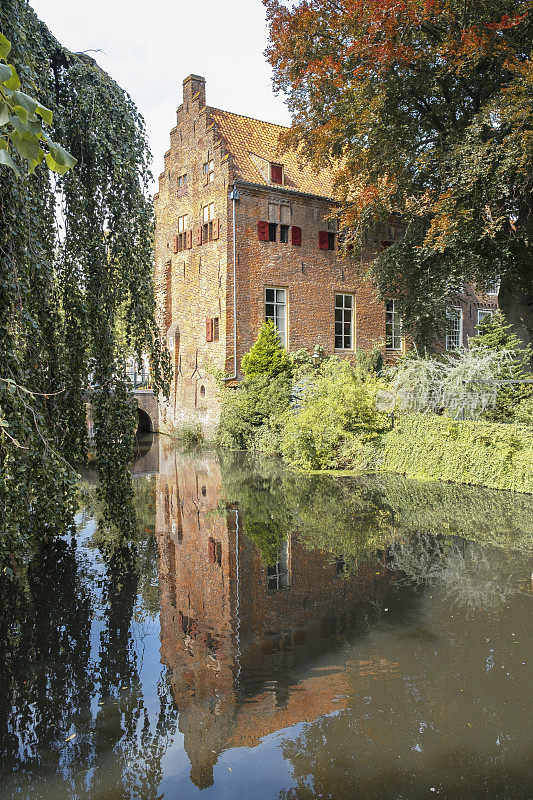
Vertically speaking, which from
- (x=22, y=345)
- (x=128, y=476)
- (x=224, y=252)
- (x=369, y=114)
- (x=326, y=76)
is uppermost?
(x=326, y=76)

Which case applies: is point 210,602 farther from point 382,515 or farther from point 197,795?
point 382,515

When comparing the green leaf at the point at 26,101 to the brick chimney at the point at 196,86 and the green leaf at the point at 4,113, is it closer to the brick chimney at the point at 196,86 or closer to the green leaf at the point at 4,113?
the green leaf at the point at 4,113

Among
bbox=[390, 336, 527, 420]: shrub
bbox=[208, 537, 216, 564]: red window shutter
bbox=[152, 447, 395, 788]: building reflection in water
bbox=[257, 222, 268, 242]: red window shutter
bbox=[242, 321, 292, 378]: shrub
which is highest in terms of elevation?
bbox=[257, 222, 268, 242]: red window shutter

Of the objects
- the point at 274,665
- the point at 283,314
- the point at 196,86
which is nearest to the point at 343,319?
the point at 283,314

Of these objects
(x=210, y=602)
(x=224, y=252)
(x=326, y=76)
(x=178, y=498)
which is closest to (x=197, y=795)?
(x=210, y=602)

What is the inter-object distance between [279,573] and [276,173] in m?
16.5

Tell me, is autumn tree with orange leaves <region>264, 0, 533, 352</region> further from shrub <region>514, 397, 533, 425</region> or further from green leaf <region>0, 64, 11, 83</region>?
green leaf <region>0, 64, 11, 83</region>

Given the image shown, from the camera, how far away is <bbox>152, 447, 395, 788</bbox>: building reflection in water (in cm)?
326

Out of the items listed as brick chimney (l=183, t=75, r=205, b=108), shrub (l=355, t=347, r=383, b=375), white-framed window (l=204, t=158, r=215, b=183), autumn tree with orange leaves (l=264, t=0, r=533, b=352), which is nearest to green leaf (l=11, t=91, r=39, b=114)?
autumn tree with orange leaves (l=264, t=0, r=533, b=352)

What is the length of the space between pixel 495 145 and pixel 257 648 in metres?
11.4

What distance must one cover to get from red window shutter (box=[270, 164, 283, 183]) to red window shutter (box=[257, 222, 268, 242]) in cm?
178

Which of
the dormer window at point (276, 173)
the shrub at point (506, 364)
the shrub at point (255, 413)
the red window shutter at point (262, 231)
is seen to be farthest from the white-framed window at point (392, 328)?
the shrub at point (506, 364)

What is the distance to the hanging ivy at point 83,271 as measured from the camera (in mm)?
4059

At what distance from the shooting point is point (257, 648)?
413 cm
